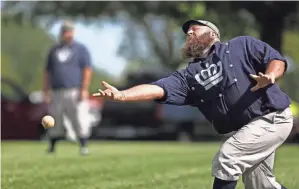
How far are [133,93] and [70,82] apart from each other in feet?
24.0

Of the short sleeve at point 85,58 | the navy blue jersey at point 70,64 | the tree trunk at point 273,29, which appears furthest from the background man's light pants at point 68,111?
the tree trunk at point 273,29

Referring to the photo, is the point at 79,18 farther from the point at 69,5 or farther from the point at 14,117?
the point at 14,117

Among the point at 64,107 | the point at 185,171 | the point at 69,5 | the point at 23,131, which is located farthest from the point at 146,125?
the point at 185,171

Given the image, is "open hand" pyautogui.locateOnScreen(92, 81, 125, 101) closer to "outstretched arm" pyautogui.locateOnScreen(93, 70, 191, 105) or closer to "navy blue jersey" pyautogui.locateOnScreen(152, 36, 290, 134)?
"outstretched arm" pyautogui.locateOnScreen(93, 70, 191, 105)

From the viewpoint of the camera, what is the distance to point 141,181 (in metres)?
8.30

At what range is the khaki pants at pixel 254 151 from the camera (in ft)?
18.1

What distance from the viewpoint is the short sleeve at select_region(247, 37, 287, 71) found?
5684 mm

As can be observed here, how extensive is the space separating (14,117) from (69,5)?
7.24 metres

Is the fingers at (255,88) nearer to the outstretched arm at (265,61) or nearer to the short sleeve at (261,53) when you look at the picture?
the outstretched arm at (265,61)

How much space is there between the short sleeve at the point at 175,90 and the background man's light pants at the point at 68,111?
274 inches

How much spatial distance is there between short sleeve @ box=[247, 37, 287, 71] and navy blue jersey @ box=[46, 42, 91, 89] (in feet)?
23.6

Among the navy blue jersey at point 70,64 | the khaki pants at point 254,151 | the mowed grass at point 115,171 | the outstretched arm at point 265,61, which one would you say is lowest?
the mowed grass at point 115,171

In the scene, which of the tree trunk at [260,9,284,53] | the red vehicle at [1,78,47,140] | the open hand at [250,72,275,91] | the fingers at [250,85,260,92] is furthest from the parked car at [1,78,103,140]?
the open hand at [250,72,275,91]

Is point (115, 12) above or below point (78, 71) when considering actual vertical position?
above
